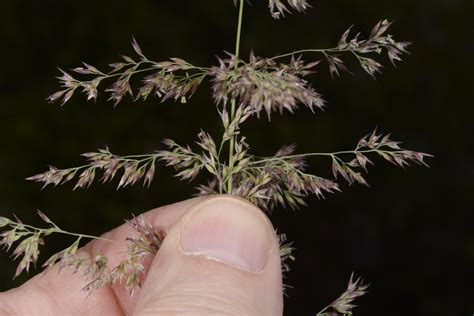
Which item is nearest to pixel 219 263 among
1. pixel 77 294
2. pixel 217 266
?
pixel 217 266

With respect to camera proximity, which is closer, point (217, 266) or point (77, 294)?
point (217, 266)

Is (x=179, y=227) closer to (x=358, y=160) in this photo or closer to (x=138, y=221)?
(x=138, y=221)

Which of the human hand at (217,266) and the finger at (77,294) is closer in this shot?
the human hand at (217,266)

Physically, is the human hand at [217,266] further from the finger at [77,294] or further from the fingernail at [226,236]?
the finger at [77,294]

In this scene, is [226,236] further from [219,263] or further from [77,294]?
[77,294]

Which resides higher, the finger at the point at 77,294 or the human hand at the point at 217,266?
the human hand at the point at 217,266

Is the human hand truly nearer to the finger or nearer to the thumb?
the thumb

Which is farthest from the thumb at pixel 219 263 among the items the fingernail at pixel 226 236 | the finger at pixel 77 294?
the finger at pixel 77 294
